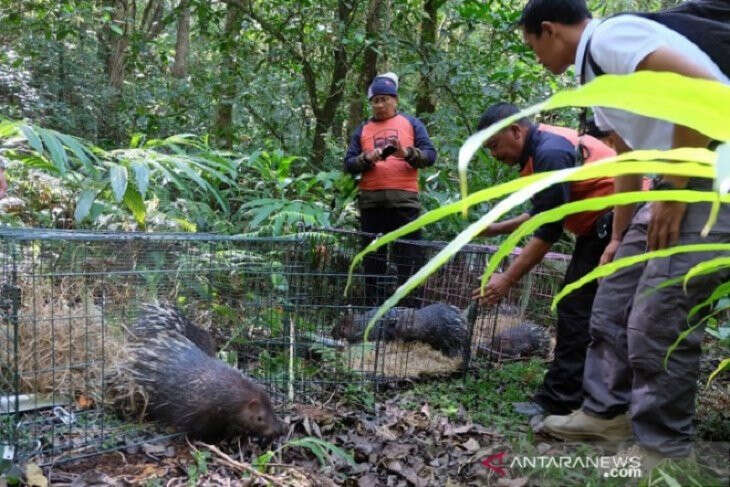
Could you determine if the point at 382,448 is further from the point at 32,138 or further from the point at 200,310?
the point at 32,138

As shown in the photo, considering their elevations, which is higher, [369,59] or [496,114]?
[369,59]

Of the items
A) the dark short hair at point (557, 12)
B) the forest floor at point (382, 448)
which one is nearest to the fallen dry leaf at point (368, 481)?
the forest floor at point (382, 448)

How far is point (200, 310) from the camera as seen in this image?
3600 mm

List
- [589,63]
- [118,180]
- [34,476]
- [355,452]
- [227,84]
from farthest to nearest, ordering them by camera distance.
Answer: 1. [227,84]
2. [118,180]
3. [355,452]
4. [34,476]
5. [589,63]

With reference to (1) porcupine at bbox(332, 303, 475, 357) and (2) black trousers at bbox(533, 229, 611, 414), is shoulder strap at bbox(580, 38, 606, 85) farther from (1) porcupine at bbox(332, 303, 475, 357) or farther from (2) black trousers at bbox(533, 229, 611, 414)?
(1) porcupine at bbox(332, 303, 475, 357)

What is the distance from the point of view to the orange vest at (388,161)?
496cm

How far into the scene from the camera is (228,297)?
3469 millimetres

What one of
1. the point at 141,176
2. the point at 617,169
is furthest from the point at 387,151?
the point at 617,169

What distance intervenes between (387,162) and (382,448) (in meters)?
2.58

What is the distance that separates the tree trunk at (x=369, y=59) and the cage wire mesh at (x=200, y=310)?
3567 mm

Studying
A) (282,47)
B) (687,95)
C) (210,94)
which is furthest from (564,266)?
(210,94)

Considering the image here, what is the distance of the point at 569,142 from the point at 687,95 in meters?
3.07

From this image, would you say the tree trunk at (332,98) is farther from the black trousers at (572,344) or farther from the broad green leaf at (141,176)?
the black trousers at (572,344)

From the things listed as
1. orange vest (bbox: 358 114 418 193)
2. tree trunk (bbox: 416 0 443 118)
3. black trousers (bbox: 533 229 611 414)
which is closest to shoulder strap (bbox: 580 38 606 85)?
black trousers (bbox: 533 229 611 414)
